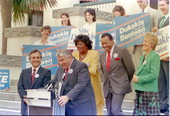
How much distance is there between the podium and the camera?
14.5 feet

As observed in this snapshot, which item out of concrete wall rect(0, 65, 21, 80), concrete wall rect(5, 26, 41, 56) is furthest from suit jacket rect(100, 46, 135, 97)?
concrete wall rect(5, 26, 41, 56)

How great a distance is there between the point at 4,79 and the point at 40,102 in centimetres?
422

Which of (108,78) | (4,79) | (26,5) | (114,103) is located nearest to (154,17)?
(108,78)

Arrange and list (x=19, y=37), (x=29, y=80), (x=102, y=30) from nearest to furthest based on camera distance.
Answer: (x=29, y=80), (x=102, y=30), (x=19, y=37)

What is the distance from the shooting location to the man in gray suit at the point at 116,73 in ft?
17.2

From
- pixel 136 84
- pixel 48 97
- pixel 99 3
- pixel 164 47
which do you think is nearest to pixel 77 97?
pixel 48 97

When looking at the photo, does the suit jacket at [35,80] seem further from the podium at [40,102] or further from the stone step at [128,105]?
the stone step at [128,105]

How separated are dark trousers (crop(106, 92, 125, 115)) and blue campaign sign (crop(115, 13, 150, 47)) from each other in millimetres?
1679

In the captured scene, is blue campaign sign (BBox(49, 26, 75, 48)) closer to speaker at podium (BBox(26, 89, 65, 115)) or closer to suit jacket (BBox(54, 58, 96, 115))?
suit jacket (BBox(54, 58, 96, 115))

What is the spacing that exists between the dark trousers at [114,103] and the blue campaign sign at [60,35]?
2703mm

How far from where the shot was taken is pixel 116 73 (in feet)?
17.6

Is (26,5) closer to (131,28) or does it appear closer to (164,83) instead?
(131,28)

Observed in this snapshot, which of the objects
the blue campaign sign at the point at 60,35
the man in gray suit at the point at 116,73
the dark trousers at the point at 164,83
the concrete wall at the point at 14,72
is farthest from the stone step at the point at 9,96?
the dark trousers at the point at 164,83

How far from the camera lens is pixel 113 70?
212 inches
